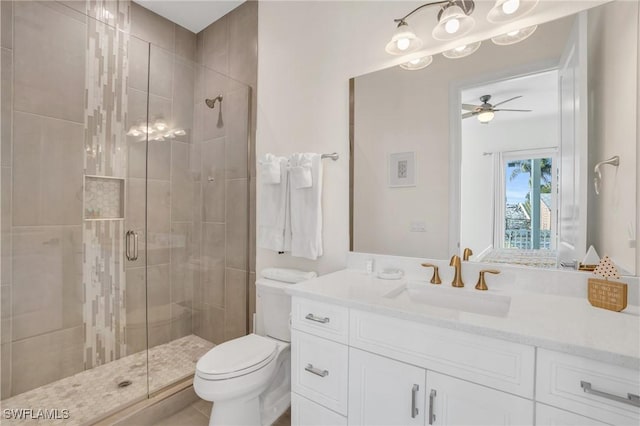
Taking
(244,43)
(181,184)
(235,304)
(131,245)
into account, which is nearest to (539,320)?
(235,304)

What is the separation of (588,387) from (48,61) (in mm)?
2996

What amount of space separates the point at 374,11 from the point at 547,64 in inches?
36.8

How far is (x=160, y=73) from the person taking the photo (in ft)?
7.42

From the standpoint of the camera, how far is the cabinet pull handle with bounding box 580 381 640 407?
0.71 meters

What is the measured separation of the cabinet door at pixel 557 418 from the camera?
2.53ft

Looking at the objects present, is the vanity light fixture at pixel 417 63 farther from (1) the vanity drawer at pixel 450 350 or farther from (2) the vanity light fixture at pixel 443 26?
(1) the vanity drawer at pixel 450 350

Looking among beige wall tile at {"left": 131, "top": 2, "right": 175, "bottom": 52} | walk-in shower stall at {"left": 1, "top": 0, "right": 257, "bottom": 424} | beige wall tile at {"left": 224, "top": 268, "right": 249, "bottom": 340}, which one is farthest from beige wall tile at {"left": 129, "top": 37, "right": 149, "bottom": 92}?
beige wall tile at {"left": 224, "top": 268, "right": 249, "bottom": 340}

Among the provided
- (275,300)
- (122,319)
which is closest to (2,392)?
(122,319)

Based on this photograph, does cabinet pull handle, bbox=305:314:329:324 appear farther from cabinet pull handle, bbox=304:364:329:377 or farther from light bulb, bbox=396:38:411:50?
light bulb, bbox=396:38:411:50

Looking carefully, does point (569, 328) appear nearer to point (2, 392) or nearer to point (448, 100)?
point (448, 100)

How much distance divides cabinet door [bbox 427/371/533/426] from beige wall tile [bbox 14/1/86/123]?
8.41ft

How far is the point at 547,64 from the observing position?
49.5 inches

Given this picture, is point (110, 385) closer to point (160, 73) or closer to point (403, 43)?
point (160, 73)

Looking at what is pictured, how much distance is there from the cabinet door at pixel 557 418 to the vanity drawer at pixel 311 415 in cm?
68
